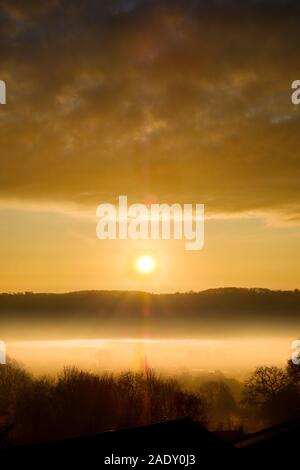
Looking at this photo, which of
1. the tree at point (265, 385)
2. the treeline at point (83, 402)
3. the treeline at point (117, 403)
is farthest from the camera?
the tree at point (265, 385)

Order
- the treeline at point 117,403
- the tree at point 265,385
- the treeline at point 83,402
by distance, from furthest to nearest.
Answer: the tree at point 265,385 < the treeline at point 117,403 < the treeline at point 83,402

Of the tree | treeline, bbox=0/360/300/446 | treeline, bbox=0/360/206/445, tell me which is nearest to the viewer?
treeline, bbox=0/360/206/445

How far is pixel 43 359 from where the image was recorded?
9956 cm

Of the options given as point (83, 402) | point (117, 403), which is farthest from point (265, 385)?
point (83, 402)

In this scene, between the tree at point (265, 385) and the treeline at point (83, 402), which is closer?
the treeline at point (83, 402)

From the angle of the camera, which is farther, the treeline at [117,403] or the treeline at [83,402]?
the treeline at [117,403]

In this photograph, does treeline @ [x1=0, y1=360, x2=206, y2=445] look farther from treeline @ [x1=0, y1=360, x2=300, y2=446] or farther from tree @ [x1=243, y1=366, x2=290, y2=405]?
tree @ [x1=243, y1=366, x2=290, y2=405]

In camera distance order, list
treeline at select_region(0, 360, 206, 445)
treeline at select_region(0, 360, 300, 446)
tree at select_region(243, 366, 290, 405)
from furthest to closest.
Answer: tree at select_region(243, 366, 290, 405), treeline at select_region(0, 360, 300, 446), treeline at select_region(0, 360, 206, 445)

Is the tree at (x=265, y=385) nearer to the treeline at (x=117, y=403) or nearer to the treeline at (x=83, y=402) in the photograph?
the treeline at (x=117, y=403)

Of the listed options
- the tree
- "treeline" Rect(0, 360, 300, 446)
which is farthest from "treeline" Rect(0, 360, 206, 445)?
the tree

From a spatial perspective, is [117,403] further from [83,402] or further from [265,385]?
[265,385]

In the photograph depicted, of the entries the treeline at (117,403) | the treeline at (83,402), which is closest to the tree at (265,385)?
the treeline at (117,403)
